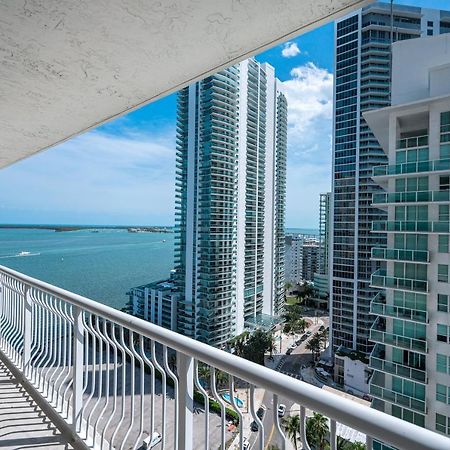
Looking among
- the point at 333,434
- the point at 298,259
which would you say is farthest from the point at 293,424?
the point at 298,259

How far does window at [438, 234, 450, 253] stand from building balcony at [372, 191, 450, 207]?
1049mm

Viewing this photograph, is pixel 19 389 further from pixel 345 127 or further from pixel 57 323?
pixel 345 127

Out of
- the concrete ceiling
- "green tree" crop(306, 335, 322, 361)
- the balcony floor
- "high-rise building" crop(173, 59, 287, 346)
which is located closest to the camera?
the concrete ceiling

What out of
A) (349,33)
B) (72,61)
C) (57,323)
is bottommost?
(57,323)

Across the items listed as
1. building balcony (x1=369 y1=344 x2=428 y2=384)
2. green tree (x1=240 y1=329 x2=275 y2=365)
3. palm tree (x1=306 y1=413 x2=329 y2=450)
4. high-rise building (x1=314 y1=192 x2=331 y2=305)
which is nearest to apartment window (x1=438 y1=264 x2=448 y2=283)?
building balcony (x1=369 y1=344 x2=428 y2=384)

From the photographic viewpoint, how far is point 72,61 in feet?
5.08

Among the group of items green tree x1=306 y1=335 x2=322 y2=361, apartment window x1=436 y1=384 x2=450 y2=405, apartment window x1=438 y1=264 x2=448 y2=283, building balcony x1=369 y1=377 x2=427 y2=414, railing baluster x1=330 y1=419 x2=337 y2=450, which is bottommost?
green tree x1=306 y1=335 x2=322 y2=361

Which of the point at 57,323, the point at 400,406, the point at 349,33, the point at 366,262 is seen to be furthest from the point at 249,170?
the point at 57,323

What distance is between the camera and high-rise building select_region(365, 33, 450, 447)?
8961mm

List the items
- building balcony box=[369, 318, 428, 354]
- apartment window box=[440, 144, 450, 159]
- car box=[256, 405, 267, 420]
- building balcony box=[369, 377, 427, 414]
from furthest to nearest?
building balcony box=[369, 377, 427, 414] < building balcony box=[369, 318, 428, 354] < apartment window box=[440, 144, 450, 159] < car box=[256, 405, 267, 420]

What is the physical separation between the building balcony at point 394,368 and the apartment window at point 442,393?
1.14 ft

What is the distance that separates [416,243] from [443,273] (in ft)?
3.61

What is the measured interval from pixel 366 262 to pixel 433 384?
1498 cm

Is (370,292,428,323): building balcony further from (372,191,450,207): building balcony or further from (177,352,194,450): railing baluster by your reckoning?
(177,352,194,450): railing baluster
